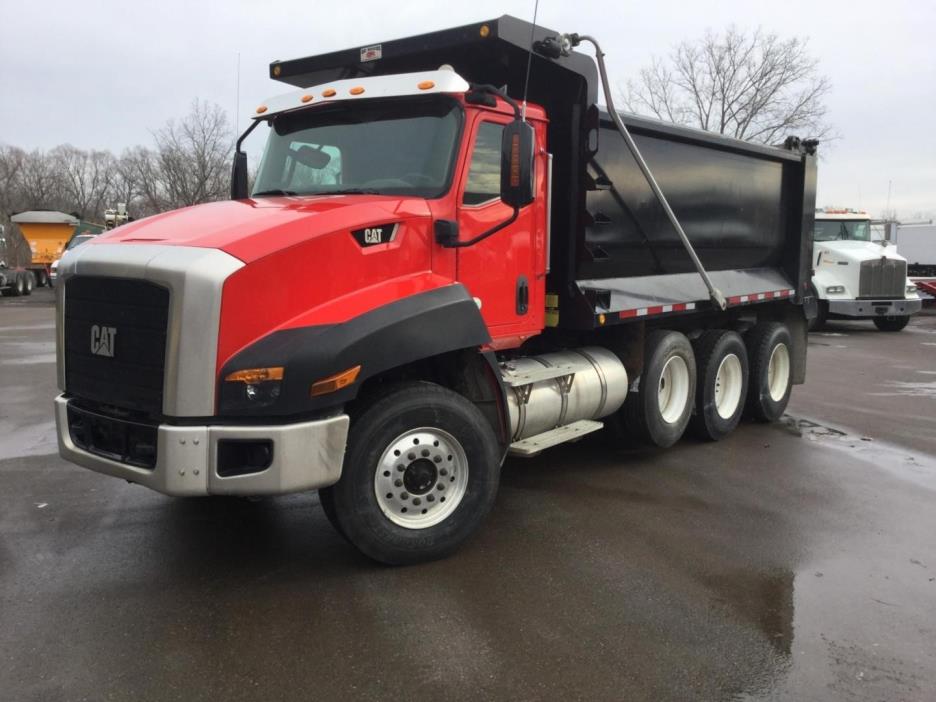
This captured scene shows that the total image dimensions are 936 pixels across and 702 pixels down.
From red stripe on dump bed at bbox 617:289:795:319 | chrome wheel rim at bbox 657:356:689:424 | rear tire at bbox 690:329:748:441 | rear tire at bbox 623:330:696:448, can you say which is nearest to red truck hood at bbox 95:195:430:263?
red stripe on dump bed at bbox 617:289:795:319

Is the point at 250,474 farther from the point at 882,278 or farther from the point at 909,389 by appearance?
the point at 882,278

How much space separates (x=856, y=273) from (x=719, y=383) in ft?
43.7

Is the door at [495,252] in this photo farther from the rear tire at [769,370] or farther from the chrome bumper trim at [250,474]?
the rear tire at [769,370]

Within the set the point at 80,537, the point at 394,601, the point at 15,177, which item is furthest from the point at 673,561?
the point at 15,177

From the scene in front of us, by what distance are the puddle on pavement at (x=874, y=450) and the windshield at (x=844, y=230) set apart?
13.0 meters

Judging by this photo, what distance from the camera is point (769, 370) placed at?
8.54m

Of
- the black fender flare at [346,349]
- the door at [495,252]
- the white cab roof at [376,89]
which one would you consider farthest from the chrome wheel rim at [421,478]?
the white cab roof at [376,89]

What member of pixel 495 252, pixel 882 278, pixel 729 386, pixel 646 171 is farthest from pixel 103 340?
pixel 882 278

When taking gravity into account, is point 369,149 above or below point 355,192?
above

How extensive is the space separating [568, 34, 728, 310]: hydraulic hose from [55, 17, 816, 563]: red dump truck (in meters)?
0.05

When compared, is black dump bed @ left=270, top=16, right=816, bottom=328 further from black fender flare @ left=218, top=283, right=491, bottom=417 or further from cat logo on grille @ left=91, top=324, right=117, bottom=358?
cat logo on grille @ left=91, top=324, right=117, bottom=358

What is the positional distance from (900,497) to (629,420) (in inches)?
84.1

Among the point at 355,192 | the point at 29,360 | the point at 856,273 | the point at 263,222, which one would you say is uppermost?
the point at 856,273

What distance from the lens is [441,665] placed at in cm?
338
